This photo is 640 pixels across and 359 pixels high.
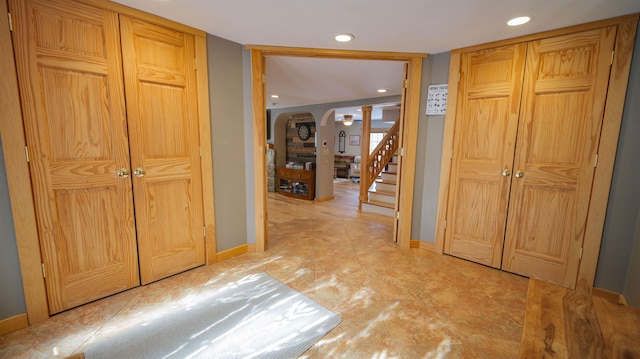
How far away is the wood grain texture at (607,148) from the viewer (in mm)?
1959

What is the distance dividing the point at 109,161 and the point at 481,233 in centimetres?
332

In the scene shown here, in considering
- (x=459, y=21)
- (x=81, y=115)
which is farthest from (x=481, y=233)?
(x=81, y=115)

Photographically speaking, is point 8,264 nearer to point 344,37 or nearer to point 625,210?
point 344,37

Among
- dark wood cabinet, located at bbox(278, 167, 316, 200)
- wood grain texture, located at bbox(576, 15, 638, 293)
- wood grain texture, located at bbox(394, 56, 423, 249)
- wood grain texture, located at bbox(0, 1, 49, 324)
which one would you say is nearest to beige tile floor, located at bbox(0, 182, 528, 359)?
wood grain texture, located at bbox(0, 1, 49, 324)

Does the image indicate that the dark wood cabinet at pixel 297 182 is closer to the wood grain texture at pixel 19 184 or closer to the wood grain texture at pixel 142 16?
the wood grain texture at pixel 142 16

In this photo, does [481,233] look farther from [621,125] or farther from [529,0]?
[529,0]

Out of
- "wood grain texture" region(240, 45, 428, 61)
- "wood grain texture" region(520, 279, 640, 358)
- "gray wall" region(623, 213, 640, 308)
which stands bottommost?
"gray wall" region(623, 213, 640, 308)

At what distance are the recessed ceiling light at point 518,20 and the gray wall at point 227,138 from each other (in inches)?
90.1

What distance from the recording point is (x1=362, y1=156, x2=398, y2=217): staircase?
470 centimetres

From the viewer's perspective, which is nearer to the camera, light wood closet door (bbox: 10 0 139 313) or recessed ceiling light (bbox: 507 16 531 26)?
light wood closet door (bbox: 10 0 139 313)

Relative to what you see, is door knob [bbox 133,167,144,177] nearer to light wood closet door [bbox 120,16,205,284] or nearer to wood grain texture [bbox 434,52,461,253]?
light wood closet door [bbox 120,16,205,284]

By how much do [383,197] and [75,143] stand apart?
4241mm

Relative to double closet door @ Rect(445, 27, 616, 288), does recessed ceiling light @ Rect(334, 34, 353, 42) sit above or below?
above

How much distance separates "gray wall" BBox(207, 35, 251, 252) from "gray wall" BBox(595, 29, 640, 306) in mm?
3137
